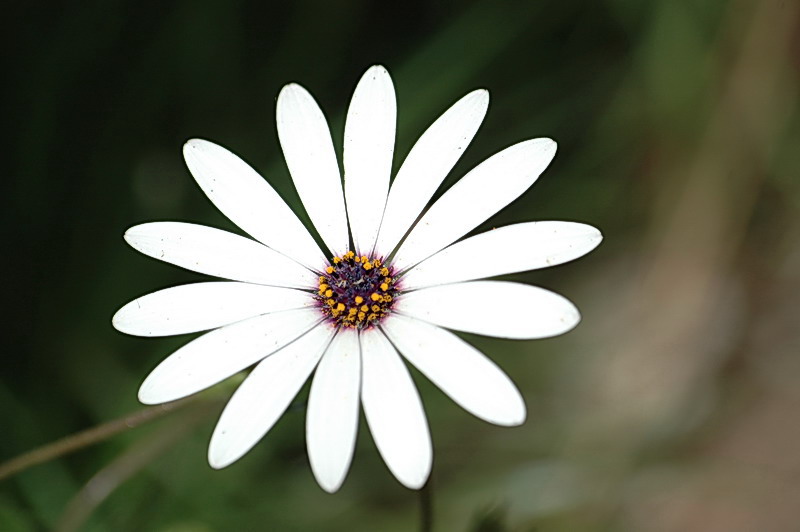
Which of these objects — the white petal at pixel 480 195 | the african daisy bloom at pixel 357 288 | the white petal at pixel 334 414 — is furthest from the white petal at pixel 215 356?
the white petal at pixel 480 195

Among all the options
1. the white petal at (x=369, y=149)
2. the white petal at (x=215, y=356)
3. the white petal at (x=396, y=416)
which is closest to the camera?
the white petal at (x=396, y=416)

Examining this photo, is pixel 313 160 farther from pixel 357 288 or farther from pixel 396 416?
pixel 396 416

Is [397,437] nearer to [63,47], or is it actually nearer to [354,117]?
[354,117]

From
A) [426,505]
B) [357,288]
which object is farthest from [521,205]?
[426,505]

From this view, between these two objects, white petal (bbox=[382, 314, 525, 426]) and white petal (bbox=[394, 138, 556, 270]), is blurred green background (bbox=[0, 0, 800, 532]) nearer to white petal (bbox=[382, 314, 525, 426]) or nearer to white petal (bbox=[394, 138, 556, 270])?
white petal (bbox=[394, 138, 556, 270])

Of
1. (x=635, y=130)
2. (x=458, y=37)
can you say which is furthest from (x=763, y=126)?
(x=458, y=37)

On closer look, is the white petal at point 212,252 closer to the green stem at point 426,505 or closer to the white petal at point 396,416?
the white petal at point 396,416
